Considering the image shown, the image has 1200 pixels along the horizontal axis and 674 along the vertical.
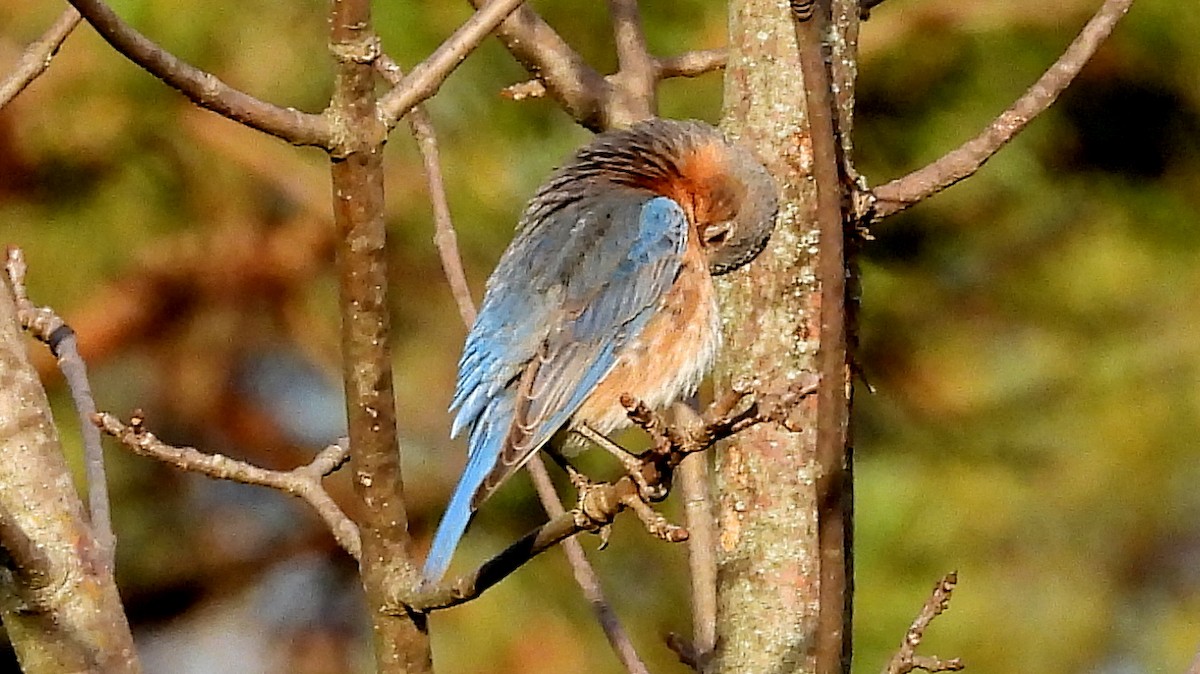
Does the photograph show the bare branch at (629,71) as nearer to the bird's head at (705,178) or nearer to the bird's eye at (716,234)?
the bird's head at (705,178)

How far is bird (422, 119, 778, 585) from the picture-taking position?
6.95 feet

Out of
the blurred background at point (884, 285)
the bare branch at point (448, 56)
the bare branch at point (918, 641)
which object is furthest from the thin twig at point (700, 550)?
the blurred background at point (884, 285)

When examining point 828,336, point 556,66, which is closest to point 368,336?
point 828,336

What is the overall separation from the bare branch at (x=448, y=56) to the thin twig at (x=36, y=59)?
0.77 m

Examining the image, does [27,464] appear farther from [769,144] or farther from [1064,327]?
[1064,327]

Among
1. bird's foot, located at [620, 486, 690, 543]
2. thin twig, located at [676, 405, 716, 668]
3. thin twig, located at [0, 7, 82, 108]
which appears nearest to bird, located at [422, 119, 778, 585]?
thin twig, located at [676, 405, 716, 668]

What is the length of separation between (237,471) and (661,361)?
26.7 inches

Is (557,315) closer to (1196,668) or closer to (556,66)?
(556,66)

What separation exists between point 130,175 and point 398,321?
0.68 m

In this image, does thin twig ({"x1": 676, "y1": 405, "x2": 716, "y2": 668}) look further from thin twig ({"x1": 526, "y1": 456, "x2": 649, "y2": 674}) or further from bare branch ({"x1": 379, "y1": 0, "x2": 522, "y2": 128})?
bare branch ({"x1": 379, "y1": 0, "x2": 522, "y2": 128})

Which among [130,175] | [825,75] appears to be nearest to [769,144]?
[825,75]

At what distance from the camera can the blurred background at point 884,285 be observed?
3406mm

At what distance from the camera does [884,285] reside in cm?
364

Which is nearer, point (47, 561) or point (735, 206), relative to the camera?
point (47, 561)
